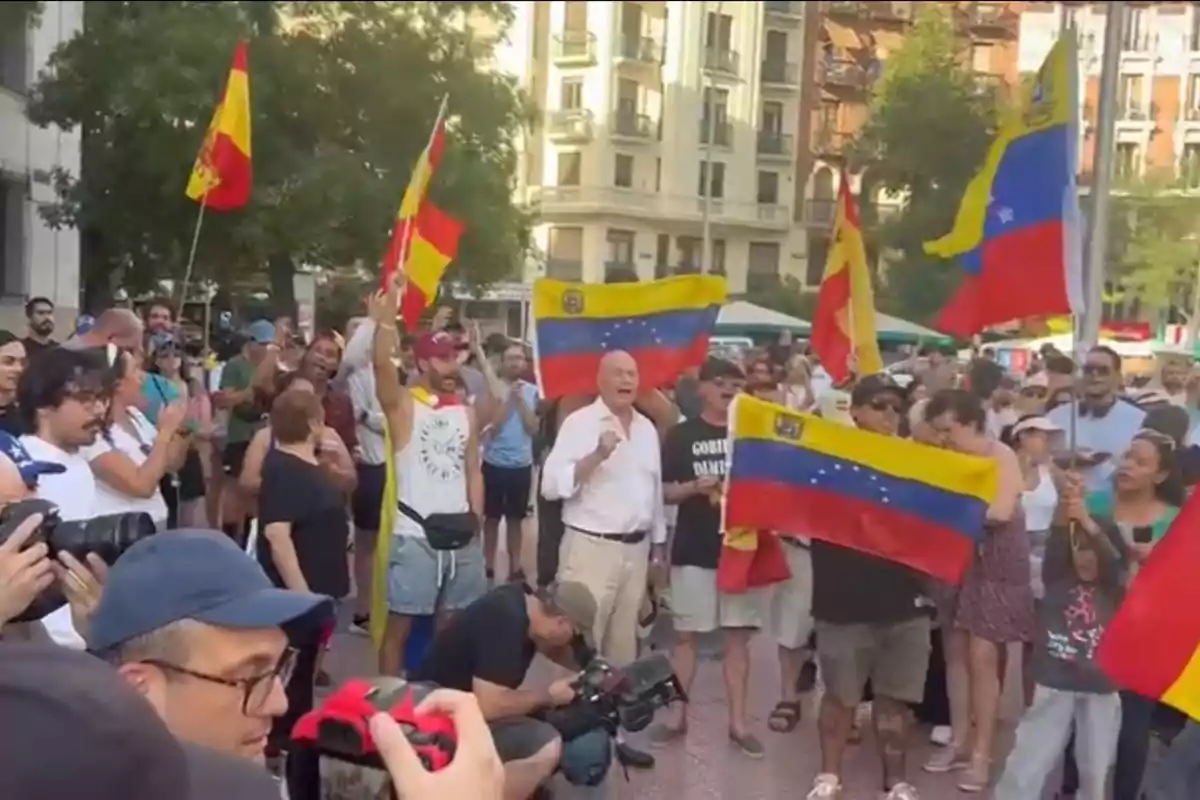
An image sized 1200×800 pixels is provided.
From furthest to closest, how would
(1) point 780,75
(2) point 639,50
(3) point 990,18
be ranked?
(2) point 639,50, (1) point 780,75, (3) point 990,18

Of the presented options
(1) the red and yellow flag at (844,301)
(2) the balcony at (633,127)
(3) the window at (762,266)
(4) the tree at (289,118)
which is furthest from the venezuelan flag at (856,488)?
(2) the balcony at (633,127)

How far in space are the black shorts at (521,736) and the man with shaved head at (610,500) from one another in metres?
1.99

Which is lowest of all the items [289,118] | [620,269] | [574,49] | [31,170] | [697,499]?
[697,499]

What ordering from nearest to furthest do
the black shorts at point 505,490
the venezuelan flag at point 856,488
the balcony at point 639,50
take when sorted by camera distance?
the venezuelan flag at point 856,488
the black shorts at point 505,490
the balcony at point 639,50

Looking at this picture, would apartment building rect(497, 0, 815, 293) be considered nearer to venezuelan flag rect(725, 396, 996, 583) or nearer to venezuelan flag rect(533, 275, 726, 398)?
venezuelan flag rect(533, 275, 726, 398)

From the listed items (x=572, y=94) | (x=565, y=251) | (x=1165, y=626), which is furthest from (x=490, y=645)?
(x=572, y=94)

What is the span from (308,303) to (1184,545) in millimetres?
16360

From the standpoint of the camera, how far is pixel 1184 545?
3.74 metres

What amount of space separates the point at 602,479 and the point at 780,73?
8.58 meters

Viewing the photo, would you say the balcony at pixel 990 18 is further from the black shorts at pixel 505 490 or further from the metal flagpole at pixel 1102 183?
the black shorts at pixel 505 490

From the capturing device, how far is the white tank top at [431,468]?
18.9 ft

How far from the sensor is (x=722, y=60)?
52.4 feet

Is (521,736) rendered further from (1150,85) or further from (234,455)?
(1150,85)

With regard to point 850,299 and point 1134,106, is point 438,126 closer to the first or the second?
point 850,299
